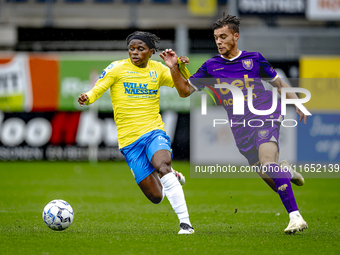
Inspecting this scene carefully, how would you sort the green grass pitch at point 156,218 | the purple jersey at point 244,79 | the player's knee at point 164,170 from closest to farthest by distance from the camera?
the green grass pitch at point 156,218 < the player's knee at point 164,170 < the purple jersey at point 244,79

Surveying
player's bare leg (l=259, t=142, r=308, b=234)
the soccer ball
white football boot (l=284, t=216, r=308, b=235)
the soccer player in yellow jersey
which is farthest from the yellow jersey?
white football boot (l=284, t=216, r=308, b=235)

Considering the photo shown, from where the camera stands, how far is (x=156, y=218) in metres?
7.56

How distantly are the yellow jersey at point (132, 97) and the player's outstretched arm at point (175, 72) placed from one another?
0.65 ft

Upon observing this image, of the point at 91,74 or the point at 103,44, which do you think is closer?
the point at 91,74

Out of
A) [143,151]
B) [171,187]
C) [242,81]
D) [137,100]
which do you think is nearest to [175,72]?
[137,100]

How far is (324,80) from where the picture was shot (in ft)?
53.4

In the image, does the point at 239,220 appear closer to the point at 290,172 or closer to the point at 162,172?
the point at 290,172

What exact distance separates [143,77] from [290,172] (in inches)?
76.7

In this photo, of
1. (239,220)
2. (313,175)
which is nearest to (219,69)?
(239,220)

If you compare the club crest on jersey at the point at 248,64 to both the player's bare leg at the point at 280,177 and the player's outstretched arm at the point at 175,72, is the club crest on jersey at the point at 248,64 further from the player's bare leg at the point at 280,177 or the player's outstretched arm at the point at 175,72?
the player's bare leg at the point at 280,177

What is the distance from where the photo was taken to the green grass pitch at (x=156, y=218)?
205 inches

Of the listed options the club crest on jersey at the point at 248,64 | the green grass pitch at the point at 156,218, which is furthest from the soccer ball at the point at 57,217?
the club crest on jersey at the point at 248,64

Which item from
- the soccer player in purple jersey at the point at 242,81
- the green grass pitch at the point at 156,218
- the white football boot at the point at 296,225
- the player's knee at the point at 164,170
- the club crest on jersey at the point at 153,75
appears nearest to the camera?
the green grass pitch at the point at 156,218

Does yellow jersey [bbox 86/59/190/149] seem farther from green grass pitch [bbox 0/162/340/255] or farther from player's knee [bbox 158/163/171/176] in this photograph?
green grass pitch [bbox 0/162/340/255]
